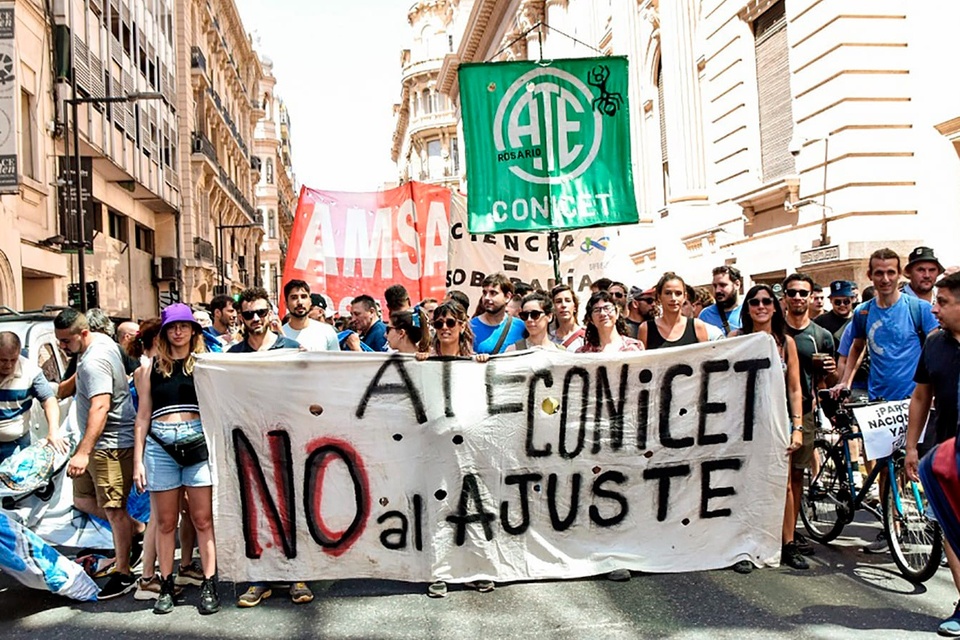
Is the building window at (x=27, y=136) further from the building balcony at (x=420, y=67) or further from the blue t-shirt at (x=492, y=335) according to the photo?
the building balcony at (x=420, y=67)

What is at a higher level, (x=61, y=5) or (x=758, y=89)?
(x=61, y=5)

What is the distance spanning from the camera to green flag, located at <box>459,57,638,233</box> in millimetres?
8055

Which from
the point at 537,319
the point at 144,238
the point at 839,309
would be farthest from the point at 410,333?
the point at 144,238

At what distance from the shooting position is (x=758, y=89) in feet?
53.5

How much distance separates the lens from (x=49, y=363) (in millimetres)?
7328

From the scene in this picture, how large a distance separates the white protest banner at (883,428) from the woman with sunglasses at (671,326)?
3.64 feet

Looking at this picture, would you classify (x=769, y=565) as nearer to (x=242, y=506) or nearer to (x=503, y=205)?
(x=242, y=506)

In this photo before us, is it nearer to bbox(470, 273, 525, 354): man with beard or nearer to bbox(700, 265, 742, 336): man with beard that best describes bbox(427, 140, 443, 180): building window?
bbox(700, 265, 742, 336): man with beard

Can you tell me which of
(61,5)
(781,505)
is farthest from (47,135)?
(781,505)

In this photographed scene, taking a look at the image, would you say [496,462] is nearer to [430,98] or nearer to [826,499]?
[826,499]

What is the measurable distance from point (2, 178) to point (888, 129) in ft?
48.0

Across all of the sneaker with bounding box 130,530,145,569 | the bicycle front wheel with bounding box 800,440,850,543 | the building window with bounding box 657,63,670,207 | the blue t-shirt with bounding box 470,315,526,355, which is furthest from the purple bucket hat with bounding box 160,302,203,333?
the building window with bounding box 657,63,670,207

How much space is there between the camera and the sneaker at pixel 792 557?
562 cm

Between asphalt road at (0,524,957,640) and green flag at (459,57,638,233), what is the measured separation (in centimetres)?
352
